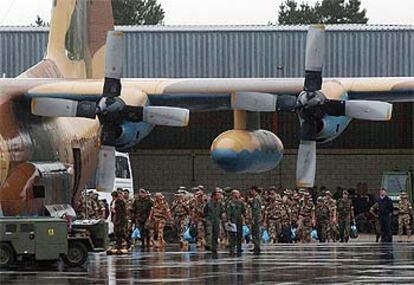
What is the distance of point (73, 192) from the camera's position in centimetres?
2647

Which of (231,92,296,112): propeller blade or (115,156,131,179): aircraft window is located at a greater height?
(231,92,296,112): propeller blade

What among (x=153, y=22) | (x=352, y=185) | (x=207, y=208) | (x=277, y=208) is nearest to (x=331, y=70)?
(x=352, y=185)

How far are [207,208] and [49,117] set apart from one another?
14.6 feet

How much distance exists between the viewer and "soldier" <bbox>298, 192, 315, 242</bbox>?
111 ft

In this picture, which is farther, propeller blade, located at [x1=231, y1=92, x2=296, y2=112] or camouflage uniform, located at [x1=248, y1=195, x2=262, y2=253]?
camouflage uniform, located at [x1=248, y1=195, x2=262, y2=253]

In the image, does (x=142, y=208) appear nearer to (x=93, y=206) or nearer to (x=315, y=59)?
(x=93, y=206)

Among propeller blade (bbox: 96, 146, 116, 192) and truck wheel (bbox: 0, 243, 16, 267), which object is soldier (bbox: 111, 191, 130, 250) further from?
truck wheel (bbox: 0, 243, 16, 267)

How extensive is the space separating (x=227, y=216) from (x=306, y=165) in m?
2.86

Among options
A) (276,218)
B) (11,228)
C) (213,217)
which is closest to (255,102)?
(213,217)

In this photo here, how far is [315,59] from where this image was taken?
24.6 meters

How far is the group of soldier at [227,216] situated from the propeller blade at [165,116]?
11.0ft

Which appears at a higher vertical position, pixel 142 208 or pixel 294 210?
pixel 142 208

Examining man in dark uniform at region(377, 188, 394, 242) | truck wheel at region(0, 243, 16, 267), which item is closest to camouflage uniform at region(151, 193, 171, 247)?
man in dark uniform at region(377, 188, 394, 242)

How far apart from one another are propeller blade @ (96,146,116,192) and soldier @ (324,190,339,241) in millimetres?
10412
